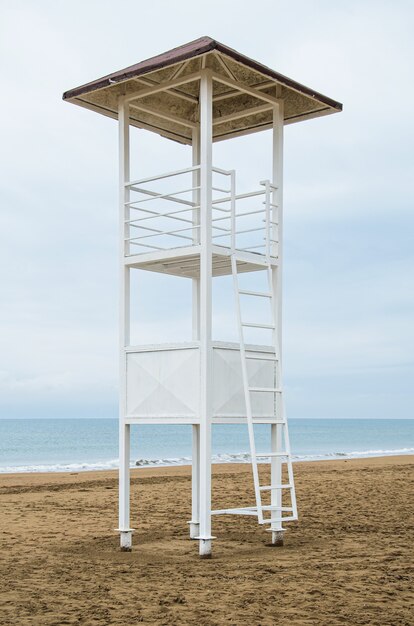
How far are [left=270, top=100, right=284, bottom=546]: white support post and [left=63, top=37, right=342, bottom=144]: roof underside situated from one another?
0.44m

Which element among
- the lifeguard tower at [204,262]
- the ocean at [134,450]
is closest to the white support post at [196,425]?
the lifeguard tower at [204,262]

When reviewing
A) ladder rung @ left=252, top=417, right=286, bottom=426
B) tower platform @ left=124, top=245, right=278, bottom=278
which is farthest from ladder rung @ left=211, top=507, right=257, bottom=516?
tower platform @ left=124, top=245, right=278, bottom=278

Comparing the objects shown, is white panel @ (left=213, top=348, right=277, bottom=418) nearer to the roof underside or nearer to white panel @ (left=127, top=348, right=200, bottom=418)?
white panel @ (left=127, top=348, right=200, bottom=418)

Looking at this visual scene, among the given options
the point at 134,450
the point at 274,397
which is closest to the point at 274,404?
the point at 274,397

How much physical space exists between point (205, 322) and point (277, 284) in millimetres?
1725

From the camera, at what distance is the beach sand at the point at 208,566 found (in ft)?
28.0

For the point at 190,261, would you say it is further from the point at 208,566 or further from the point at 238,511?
the point at 208,566

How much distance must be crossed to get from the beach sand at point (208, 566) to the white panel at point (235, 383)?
1.85 metres

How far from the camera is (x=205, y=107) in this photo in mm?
11766

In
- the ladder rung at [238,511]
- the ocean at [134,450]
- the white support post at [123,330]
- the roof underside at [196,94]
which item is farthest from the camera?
the ocean at [134,450]

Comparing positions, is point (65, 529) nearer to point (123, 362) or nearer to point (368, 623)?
point (123, 362)

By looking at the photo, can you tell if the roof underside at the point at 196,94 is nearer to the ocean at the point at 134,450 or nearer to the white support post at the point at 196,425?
the white support post at the point at 196,425

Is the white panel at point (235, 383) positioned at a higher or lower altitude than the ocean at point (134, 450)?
higher

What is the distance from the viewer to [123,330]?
12.7 m
